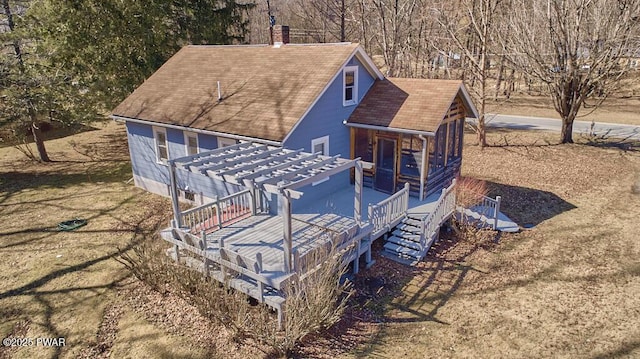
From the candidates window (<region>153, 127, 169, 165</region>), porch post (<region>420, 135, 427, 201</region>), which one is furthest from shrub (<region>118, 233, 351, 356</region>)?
window (<region>153, 127, 169, 165</region>)

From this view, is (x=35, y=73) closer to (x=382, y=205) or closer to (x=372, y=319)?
(x=382, y=205)

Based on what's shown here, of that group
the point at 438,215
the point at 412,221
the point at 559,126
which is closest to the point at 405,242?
the point at 412,221

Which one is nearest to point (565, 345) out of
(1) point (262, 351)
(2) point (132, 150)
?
(1) point (262, 351)

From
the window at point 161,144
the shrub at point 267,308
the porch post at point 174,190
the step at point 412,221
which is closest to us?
the shrub at point 267,308

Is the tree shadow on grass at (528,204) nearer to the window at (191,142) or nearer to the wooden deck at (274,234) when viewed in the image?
the wooden deck at (274,234)

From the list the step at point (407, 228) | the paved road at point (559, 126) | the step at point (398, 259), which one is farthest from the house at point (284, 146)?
the paved road at point (559, 126)

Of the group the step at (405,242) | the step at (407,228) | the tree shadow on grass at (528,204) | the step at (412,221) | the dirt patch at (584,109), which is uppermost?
the dirt patch at (584,109)

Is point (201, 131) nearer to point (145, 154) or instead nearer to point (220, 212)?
point (220, 212)
